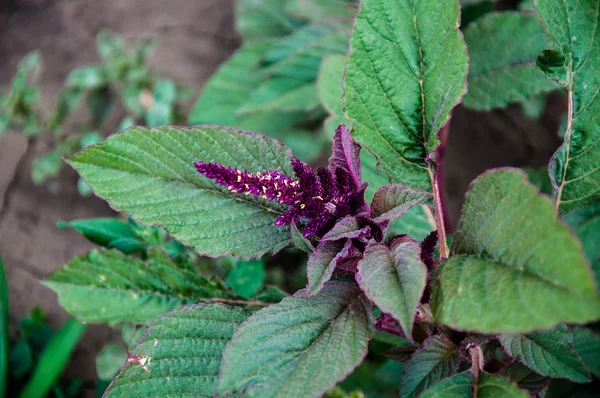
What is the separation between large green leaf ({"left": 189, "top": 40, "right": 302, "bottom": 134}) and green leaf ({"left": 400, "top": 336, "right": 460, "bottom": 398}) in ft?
4.03

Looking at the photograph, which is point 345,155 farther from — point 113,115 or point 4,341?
point 113,115

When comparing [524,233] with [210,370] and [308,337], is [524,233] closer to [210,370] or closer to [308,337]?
[308,337]

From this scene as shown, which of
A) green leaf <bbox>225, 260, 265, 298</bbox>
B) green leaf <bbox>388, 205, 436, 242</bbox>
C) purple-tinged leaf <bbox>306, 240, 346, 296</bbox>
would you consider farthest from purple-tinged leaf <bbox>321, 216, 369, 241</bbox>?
green leaf <bbox>225, 260, 265, 298</bbox>

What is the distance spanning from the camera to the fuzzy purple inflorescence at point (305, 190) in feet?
2.22

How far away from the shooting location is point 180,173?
799mm

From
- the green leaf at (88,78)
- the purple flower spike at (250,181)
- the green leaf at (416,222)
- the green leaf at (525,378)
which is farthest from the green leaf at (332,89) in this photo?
the green leaf at (88,78)

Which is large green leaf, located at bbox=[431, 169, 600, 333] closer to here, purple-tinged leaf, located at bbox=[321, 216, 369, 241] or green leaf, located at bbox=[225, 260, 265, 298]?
purple-tinged leaf, located at bbox=[321, 216, 369, 241]

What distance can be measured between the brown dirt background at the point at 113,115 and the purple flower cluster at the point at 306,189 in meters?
1.52

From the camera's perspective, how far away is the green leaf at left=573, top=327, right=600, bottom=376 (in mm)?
1115

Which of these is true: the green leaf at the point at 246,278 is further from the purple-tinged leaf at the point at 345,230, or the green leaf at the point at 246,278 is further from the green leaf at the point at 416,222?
the purple-tinged leaf at the point at 345,230

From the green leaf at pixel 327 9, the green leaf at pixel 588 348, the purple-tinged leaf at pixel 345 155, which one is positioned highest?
the green leaf at pixel 327 9

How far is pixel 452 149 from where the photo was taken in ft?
7.66

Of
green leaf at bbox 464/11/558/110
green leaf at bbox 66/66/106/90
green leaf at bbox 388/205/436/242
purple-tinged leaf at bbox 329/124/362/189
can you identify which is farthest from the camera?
green leaf at bbox 66/66/106/90

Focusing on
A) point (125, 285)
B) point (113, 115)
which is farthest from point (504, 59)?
point (113, 115)
